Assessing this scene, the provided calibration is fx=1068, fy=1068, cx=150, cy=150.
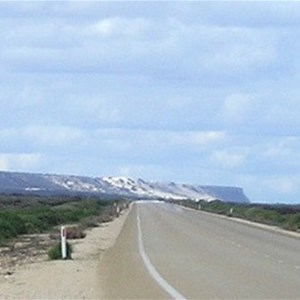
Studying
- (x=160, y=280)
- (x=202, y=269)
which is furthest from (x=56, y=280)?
(x=202, y=269)

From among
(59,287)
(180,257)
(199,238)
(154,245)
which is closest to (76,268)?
Answer: (180,257)

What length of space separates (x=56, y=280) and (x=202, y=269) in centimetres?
394

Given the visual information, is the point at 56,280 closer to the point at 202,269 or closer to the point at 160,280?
the point at 160,280

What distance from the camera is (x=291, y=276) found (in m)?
24.5

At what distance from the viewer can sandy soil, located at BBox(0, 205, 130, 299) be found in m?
22.0

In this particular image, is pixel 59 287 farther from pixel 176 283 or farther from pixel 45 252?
pixel 45 252

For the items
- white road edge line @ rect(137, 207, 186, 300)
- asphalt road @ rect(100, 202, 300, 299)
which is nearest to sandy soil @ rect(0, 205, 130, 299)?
asphalt road @ rect(100, 202, 300, 299)

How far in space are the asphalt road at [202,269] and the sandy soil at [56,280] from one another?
0.43 m

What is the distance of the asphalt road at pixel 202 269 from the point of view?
2073 centimetres

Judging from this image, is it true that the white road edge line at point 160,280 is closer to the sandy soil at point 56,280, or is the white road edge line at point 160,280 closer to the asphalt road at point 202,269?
the asphalt road at point 202,269

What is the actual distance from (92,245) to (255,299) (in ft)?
88.1

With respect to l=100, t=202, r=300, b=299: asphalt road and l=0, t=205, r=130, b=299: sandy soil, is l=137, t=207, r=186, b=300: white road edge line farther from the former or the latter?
l=0, t=205, r=130, b=299: sandy soil

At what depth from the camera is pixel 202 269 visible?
89.7 feet

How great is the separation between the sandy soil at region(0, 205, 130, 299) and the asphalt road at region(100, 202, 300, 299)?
431 mm
